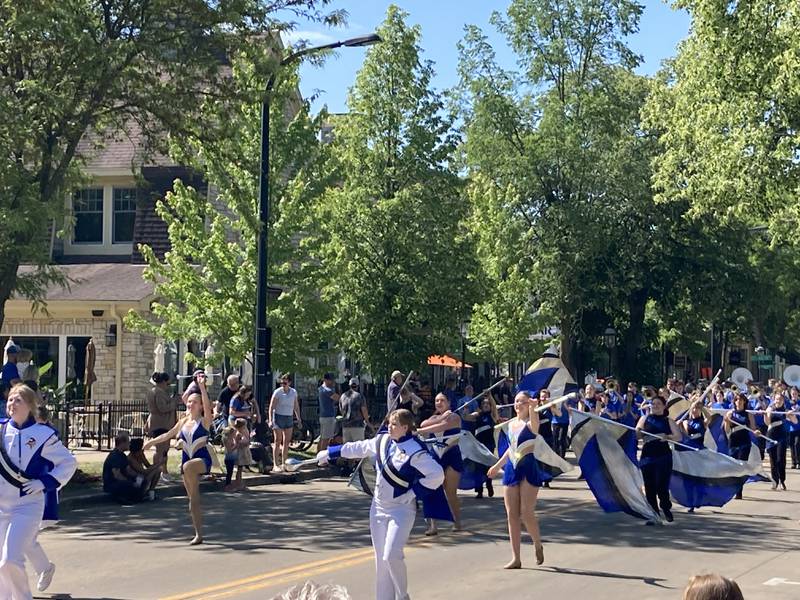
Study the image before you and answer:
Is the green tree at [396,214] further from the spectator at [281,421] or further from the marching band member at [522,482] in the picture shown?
the marching band member at [522,482]

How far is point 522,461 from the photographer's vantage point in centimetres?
1213

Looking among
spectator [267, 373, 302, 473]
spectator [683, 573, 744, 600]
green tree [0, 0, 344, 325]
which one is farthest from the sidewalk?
spectator [683, 573, 744, 600]

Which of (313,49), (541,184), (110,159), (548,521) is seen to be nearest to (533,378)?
(548,521)

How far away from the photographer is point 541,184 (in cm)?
4181

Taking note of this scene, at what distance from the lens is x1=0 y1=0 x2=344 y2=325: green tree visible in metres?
17.2

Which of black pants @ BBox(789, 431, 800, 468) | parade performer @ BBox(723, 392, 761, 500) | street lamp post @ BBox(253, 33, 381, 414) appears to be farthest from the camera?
black pants @ BBox(789, 431, 800, 468)

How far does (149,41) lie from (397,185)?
575 inches

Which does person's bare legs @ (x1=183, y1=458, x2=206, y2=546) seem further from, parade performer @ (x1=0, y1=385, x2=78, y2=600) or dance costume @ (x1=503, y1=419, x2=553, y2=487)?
parade performer @ (x1=0, y1=385, x2=78, y2=600)

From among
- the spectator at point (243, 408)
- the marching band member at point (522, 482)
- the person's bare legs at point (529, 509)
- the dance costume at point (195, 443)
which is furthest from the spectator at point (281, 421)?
the person's bare legs at point (529, 509)

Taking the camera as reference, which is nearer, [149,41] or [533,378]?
[533,378]

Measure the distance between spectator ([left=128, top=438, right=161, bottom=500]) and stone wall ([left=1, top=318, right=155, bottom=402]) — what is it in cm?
1405

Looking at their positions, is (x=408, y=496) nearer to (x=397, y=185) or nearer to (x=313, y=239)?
(x=313, y=239)

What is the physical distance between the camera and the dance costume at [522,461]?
12094mm

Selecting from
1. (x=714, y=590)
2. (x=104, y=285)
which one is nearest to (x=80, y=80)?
(x=104, y=285)
